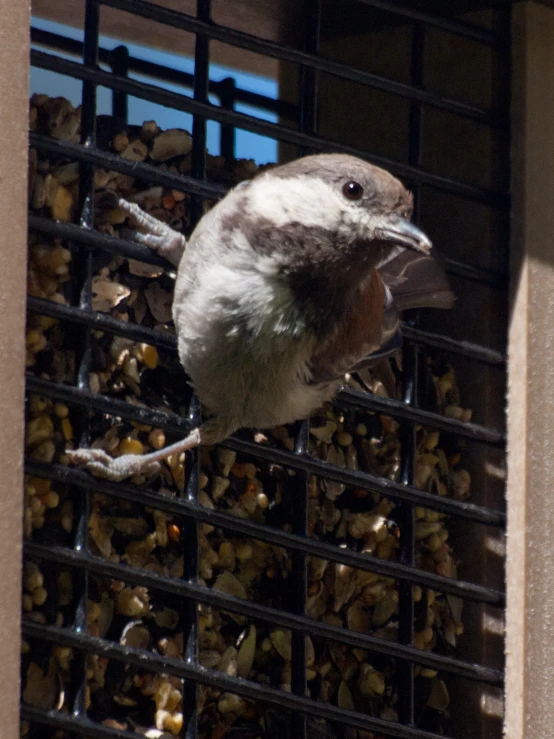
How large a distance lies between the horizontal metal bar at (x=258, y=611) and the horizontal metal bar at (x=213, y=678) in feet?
0.37

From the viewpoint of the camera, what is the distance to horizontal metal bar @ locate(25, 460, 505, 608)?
7.97 feet

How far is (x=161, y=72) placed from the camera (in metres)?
2.91

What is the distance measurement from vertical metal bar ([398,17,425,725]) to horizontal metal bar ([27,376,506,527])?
86 mm

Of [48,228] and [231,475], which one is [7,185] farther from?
[231,475]

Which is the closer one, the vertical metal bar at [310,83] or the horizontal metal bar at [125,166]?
the horizontal metal bar at [125,166]

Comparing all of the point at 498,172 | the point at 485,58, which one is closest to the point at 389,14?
the point at 485,58

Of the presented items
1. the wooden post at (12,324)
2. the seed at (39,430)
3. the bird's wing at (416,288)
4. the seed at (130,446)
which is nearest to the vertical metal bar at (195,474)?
the seed at (130,446)

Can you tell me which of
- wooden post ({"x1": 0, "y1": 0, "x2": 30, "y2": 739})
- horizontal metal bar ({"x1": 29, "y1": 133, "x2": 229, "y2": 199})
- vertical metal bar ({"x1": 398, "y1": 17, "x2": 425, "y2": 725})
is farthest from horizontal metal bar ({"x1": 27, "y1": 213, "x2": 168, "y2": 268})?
vertical metal bar ({"x1": 398, "y1": 17, "x2": 425, "y2": 725})

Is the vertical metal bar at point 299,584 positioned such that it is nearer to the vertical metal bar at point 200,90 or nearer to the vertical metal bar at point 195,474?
the vertical metal bar at point 195,474

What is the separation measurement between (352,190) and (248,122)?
0.39 m

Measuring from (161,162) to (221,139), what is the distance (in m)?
0.22

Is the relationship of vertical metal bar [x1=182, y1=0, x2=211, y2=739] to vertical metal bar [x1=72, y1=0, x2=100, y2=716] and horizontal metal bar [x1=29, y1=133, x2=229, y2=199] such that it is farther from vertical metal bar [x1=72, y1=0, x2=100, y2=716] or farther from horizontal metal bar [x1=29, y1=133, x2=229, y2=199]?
vertical metal bar [x1=72, y1=0, x2=100, y2=716]

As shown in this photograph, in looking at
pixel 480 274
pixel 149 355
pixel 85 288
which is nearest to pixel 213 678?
pixel 149 355

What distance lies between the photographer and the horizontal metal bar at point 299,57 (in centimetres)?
253
